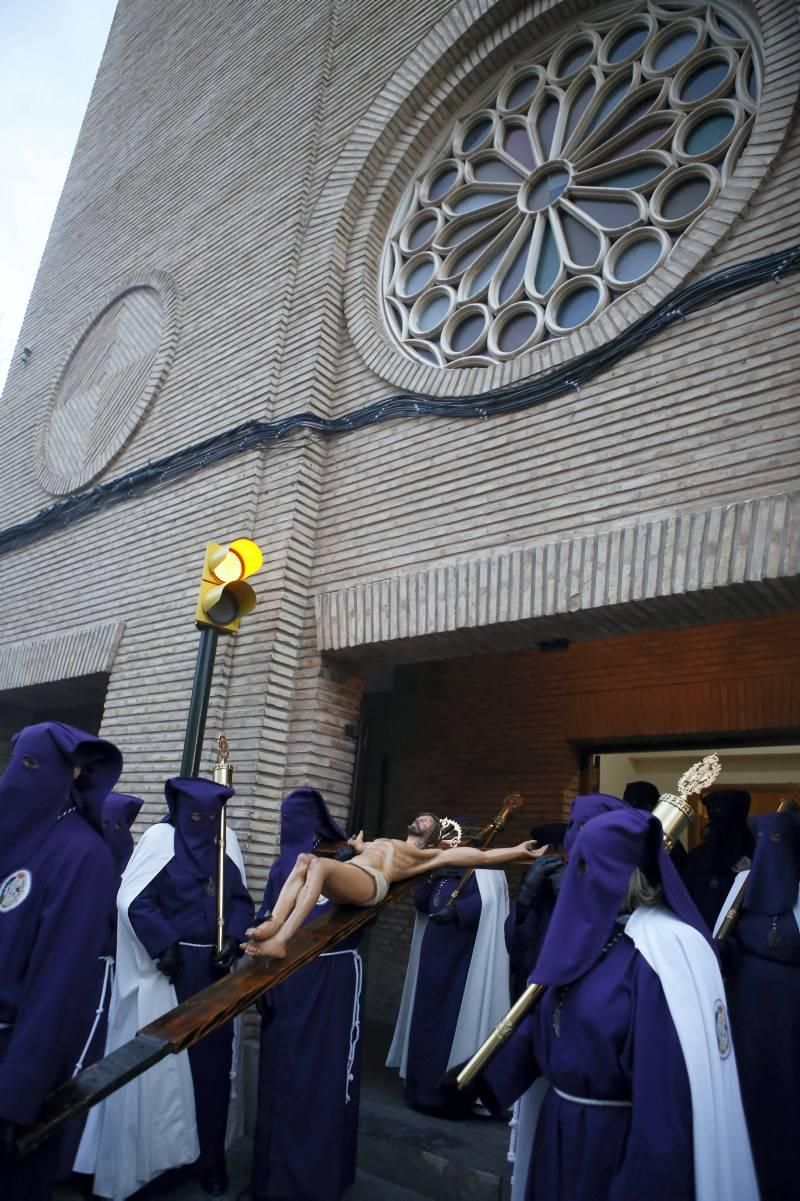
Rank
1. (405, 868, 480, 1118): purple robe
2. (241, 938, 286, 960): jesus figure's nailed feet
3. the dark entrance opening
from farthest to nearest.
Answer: the dark entrance opening
(405, 868, 480, 1118): purple robe
(241, 938, 286, 960): jesus figure's nailed feet

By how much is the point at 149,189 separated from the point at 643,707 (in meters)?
7.74

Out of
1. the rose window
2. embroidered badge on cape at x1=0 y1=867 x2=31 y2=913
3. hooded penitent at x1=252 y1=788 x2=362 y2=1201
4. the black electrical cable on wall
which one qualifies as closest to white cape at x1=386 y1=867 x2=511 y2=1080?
hooded penitent at x1=252 y1=788 x2=362 y2=1201

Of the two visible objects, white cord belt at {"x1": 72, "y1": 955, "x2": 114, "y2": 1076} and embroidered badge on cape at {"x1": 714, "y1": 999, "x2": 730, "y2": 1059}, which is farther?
white cord belt at {"x1": 72, "y1": 955, "x2": 114, "y2": 1076}

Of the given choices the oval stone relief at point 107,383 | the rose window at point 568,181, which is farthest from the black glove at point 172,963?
the oval stone relief at point 107,383

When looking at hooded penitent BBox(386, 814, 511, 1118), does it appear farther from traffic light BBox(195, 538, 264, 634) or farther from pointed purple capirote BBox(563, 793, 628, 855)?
pointed purple capirote BBox(563, 793, 628, 855)

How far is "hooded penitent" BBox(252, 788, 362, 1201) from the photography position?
381 centimetres

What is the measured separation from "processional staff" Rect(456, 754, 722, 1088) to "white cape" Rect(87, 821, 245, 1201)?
6.21 ft

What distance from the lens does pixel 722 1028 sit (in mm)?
2406

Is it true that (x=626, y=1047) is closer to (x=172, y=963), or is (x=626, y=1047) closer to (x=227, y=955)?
(x=227, y=955)

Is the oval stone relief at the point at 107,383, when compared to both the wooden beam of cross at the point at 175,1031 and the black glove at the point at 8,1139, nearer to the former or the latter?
the wooden beam of cross at the point at 175,1031

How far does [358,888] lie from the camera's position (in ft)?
9.70

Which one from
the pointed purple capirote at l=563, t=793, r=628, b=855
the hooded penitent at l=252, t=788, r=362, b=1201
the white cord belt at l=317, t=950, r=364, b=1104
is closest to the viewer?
the pointed purple capirote at l=563, t=793, r=628, b=855

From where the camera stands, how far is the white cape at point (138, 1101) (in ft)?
12.6

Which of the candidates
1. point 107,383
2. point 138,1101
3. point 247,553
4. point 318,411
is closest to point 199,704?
point 247,553
